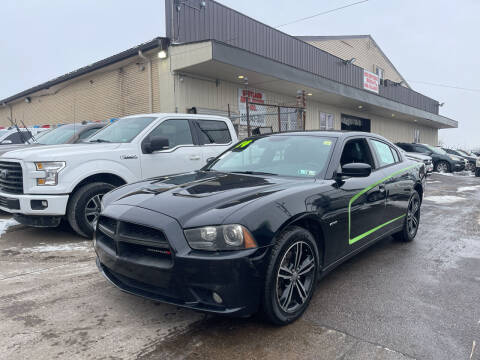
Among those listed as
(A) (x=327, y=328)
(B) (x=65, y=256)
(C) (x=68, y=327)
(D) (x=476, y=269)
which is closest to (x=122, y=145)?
(B) (x=65, y=256)

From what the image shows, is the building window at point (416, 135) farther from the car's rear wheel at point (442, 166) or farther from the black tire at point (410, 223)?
the black tire at point (410, 223)

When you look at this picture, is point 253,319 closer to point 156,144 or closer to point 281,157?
point 281,157

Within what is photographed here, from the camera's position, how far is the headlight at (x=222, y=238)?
2.38m

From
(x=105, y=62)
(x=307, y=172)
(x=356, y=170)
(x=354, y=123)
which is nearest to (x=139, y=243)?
(x=307, y=172)

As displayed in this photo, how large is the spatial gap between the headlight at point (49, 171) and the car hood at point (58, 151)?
65 mm

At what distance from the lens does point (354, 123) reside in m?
21.0

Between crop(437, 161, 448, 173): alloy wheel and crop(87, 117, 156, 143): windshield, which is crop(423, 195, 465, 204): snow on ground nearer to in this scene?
crop(87, 117, 156, 143): windshield

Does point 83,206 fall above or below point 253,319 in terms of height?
above

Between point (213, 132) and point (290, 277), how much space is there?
13.6 ft

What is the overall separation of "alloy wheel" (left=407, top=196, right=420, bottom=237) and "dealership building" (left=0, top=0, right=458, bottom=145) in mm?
3924

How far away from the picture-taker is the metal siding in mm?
11000

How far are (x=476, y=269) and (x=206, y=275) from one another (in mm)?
3422

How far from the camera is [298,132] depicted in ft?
13.5

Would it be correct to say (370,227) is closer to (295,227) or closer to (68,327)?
(295,227)
